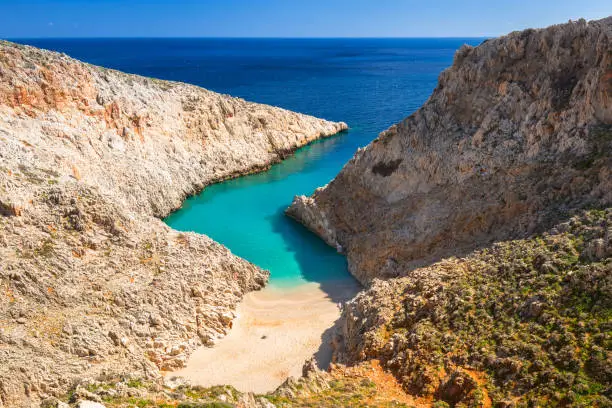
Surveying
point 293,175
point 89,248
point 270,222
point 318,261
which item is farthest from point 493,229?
point 293,175

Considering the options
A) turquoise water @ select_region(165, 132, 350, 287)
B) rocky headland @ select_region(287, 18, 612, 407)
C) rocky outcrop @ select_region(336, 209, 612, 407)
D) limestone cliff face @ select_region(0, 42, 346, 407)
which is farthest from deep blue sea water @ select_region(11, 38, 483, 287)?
rocky outcrop @ select_region(336, 209, 612, 407)

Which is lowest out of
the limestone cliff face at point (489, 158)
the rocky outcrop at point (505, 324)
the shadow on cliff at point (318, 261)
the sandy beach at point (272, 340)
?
the sandy beach at point (272, 340)

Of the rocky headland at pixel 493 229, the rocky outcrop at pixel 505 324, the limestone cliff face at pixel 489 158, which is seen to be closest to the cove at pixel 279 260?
the rocky headland at pixel 493 229

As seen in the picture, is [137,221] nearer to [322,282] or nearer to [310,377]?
[322,282]

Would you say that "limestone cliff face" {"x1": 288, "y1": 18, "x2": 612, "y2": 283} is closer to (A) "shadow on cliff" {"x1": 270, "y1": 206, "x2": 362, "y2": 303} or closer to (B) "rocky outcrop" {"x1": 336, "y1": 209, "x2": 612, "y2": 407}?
(A) "shadow on cliff" {"x1": 270, "y1": 206, "x2": 362, "y2": 303}

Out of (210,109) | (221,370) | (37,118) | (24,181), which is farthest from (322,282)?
(210,109)

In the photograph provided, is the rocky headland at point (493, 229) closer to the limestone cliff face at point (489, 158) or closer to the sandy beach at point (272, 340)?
the limestone cliff face at point (489, 158)
